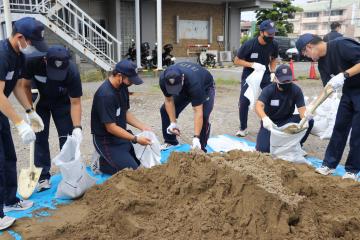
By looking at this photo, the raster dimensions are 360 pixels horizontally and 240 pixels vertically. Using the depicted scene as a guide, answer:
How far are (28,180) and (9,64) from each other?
1.15 metres

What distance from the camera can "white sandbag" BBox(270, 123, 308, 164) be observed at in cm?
393

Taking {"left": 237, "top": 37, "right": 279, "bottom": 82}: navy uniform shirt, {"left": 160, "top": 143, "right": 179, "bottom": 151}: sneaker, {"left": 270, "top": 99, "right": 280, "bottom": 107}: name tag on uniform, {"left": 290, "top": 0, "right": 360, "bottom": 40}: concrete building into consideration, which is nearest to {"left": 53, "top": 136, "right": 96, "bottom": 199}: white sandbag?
{"left": 160, "top": 143, "right": 179, "bottom": 151}: sneaker

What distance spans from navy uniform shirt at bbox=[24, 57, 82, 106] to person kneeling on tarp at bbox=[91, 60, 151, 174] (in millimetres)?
259

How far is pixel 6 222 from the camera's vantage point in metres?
2.67

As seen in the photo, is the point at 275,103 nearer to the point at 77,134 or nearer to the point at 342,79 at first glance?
the point at 342,79

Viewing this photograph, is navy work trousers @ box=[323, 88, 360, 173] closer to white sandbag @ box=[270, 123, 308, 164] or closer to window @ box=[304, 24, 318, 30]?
white sandbag @ box=[270, 123, 308, 164]

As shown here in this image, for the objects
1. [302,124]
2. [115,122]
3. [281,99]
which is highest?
[281,99]

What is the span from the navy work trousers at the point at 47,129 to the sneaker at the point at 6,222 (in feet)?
2.45

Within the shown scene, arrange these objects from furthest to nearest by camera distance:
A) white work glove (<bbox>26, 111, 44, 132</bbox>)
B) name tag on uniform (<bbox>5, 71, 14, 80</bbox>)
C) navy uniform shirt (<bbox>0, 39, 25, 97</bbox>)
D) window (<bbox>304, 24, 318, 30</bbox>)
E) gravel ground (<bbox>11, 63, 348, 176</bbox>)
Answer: window (<bbox>304, 24, 318, 30</bbox>), gravel ground (<bbox>11, 63, 348, 176</bbox>), white work glove (<bbox>26, 111, 44, 132</bbox>), name tag on uniform (<bbox>5, 71, 14, 80</bbox>), navy uniform shirt (<bbox>0, 39, 25, 97</bbox>)

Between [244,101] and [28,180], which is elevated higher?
[244,101]

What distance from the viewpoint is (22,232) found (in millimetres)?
2625

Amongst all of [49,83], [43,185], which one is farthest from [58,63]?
[43,185]

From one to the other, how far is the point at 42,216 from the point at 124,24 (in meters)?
12.1

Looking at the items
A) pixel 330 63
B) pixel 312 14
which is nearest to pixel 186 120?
pixel 330 63
